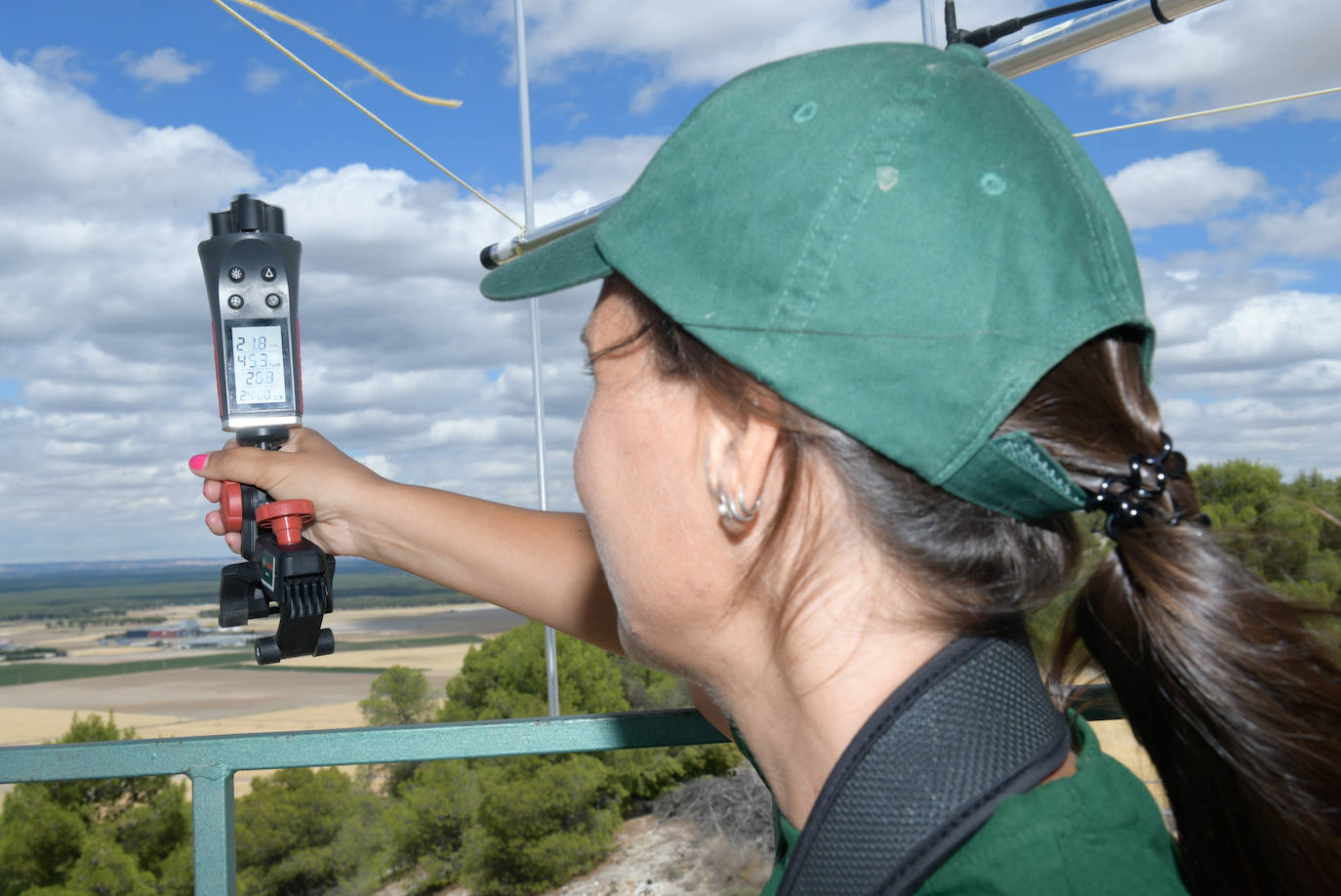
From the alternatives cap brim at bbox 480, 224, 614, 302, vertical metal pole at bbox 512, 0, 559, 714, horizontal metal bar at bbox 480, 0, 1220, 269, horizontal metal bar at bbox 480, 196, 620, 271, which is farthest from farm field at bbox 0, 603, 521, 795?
cap brim at bbox 480, 224, 614, 302

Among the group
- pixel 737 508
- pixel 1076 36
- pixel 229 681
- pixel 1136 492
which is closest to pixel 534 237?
pixel 1076 36

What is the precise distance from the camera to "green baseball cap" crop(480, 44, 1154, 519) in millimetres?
587

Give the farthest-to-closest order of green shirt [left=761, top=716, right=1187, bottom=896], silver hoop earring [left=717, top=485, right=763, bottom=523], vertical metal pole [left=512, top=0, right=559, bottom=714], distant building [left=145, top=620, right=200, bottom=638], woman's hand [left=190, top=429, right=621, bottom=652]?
distant building [left=145, top=620, right=200, bottom=638]
vertical metal pole [left=512, top=0, right=559, bottom=714]
woman's hand [left=190, top=429, right=621, bottom=652]
silver hoop earring [left=717, top=485, right=763, bottom=523]
green shirt [left=761, top=716, right=1187, bottom=896]

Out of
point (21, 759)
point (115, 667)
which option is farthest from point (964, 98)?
point (115, 667)

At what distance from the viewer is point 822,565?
69cm

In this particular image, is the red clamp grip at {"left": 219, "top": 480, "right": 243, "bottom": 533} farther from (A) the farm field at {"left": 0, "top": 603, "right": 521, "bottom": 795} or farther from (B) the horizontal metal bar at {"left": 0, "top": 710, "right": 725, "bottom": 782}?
(A) the farm field at {"left": 0, "top": 603, "right": 521, "bottom": 795}

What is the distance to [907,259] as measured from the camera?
0.59 meters

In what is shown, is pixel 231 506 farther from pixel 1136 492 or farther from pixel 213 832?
pixel 1136 492

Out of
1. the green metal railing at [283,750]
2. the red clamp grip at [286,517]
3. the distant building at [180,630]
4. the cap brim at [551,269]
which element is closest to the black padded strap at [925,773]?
the cap brim at [551,269]

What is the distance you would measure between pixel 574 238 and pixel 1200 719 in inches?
22.2

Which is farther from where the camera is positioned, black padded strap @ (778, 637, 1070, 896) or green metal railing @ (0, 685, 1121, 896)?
green metal railing @ (0, 685, 1121, 896)

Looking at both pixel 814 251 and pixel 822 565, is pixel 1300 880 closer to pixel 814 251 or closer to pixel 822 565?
pixel 822 565

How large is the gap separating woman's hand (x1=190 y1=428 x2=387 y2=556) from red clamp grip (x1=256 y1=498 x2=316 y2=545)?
0.08 m

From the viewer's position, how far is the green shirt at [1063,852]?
1.90 ft
